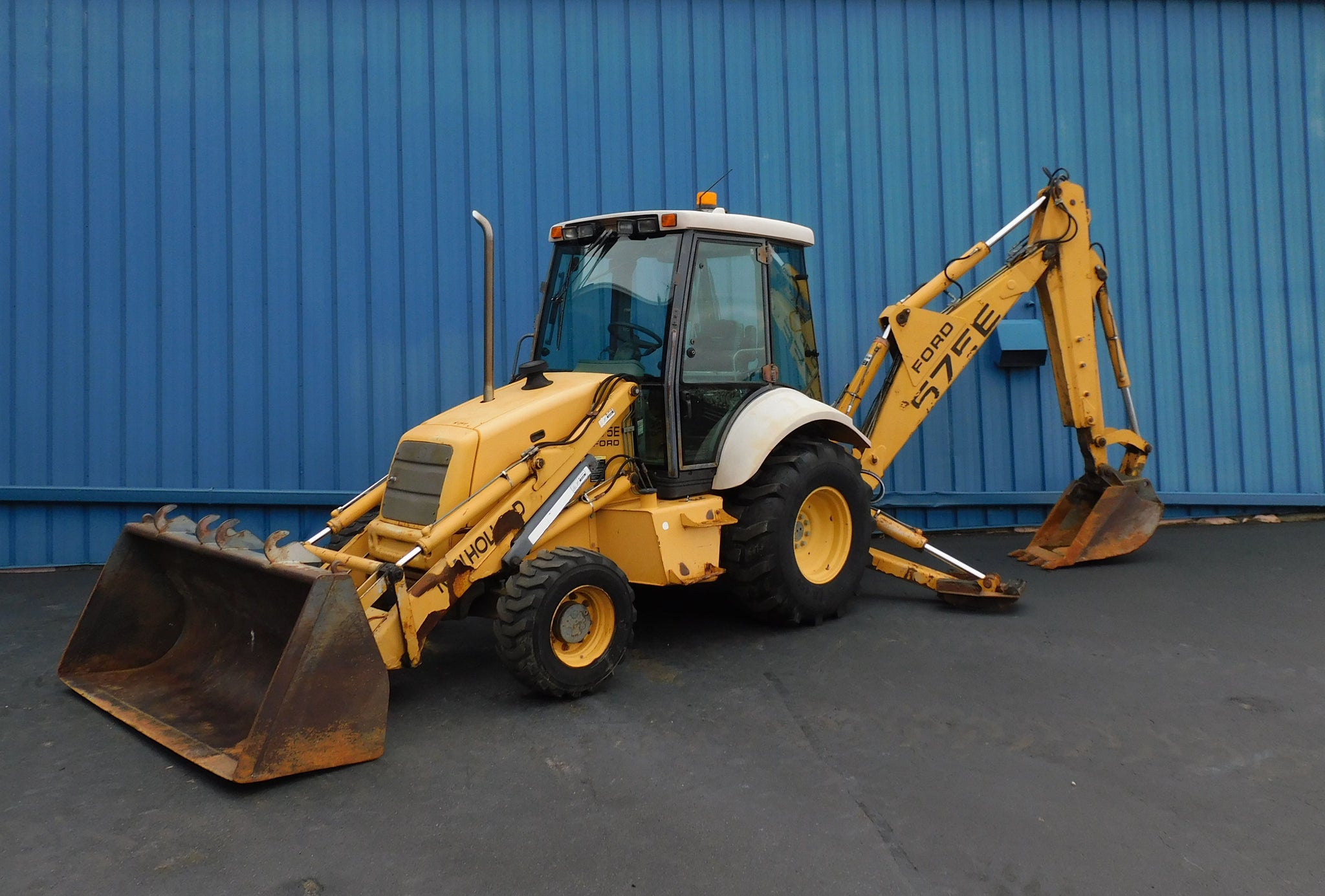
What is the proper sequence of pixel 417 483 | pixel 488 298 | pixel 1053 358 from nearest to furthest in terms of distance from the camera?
pixel 488 298, pixel 417 483, pixel 1053 358

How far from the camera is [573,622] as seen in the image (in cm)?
459

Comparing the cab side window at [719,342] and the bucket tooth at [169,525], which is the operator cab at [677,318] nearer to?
the cab side window at [719,342]

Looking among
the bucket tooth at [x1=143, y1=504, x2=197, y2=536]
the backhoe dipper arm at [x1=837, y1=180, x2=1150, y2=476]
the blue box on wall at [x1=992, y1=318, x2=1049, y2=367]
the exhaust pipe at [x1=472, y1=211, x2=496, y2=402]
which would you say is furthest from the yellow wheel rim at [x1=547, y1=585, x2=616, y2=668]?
the blue box on wall at [x1=992, y1=318, x2=1049, y2=367]

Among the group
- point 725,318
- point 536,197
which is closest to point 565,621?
point 725,318

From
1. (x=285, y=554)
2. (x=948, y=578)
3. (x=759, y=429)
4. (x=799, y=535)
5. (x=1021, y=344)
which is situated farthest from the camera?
(x=1021, y=344)

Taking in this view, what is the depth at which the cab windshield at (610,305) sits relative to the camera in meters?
5.47

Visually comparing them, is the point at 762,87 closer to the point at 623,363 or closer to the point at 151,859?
the point at 623,363

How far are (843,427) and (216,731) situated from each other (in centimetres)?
385

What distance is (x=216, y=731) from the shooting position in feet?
13.1

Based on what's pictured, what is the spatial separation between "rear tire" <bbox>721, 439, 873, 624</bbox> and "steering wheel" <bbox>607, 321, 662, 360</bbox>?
0.97 meters

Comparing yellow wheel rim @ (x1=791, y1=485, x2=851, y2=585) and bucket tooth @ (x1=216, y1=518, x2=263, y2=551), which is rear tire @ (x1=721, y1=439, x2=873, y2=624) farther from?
bucket tooth @ (x1=216, y1=518, x2=263, y2=551)

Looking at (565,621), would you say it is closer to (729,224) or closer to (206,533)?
(206,533)

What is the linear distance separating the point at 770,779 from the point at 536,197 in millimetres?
5954

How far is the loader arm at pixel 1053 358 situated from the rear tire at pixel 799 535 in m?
0.82
